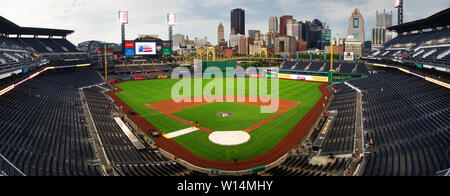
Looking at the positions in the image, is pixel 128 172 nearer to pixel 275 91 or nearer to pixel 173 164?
pixel 173 164

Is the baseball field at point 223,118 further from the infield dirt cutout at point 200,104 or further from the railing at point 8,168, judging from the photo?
the railing at point 8,168

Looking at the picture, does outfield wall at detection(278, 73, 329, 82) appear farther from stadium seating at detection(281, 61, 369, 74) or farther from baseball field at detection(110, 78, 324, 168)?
baseball field at detection(110, 78, 324, 168)

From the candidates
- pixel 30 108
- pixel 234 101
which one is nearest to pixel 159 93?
pixel 234 101

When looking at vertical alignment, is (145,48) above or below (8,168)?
above

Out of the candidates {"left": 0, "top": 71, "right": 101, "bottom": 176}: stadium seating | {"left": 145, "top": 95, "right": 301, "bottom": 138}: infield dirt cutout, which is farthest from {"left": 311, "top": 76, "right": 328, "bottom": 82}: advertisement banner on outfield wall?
{"left": 0, "top": 71, "right": 101, "bottom": 176}: stadium seating

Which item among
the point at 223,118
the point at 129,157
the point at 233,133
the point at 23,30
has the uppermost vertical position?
the point at 23,30

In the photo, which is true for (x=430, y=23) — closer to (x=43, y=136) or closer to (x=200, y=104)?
(x=200, y=104)

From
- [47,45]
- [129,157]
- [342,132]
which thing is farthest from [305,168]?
[47,45]

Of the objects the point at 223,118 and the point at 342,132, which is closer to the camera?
the point at 342,132
